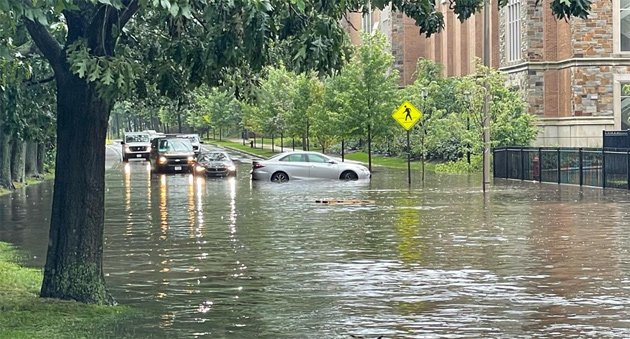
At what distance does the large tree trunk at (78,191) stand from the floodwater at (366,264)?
943 mm

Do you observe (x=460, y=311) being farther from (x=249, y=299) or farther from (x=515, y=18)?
(x=515, y=18)

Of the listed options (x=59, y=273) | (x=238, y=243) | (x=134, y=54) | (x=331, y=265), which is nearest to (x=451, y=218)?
(x=238, y=243)

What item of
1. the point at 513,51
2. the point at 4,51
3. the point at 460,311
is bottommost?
the point at 460,311

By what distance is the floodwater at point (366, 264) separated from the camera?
11914 mm

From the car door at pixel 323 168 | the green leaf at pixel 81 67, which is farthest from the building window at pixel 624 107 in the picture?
the green leaf at pixel 81 67

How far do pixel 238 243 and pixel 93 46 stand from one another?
839 centimetres

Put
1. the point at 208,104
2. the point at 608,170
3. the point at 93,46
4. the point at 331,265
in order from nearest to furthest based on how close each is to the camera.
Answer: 1. the point at 93,46
2. the point at 331,265
3. the point at 608,170
4. the point at 208,104

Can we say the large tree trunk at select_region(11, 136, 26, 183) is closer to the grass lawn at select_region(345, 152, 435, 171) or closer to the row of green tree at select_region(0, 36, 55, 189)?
the row of green tree at select_region(0, 36, 55, 189)

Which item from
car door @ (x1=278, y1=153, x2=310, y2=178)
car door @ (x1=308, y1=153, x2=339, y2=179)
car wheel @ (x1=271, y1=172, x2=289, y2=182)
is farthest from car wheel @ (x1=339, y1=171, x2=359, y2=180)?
car wheel @ (x1=271, y1=172, x2=289, y2=182)

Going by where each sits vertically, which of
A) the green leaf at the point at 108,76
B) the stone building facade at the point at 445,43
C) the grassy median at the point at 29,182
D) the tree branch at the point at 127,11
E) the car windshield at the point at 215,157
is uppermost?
the stone building facade at the point at 445,43

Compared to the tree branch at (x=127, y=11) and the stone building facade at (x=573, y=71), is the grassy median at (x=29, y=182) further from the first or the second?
the tree branch at (x=127, y=11)

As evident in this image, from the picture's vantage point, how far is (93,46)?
40.2 feet

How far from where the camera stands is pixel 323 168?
1791 inches

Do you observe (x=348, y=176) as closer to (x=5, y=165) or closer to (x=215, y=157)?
(x=215, y=157)
